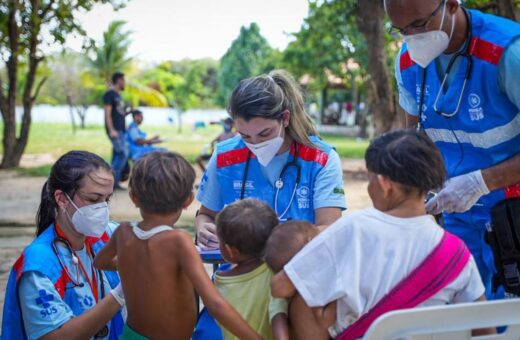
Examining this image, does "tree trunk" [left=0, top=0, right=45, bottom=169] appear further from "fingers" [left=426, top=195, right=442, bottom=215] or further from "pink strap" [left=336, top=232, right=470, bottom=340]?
"pink strap" [left=336, top=232, right=470, bottom=340]

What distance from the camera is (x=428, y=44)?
8.46ft

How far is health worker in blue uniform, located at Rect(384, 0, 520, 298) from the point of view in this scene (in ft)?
7.96

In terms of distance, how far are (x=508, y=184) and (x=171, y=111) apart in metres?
53.6

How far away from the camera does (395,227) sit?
1.86 m

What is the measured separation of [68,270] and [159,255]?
619mm

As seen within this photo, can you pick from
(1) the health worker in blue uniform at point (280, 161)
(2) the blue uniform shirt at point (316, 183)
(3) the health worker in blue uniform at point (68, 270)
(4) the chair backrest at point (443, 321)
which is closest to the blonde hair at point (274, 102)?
(1) the health worker in blue uniform at point (280, 161)

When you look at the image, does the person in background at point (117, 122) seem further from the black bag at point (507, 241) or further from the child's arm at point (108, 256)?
the black bag at point (507, 241)

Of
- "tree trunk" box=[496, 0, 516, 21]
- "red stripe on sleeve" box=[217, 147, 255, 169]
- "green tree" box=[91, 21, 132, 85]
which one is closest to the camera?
"red stripe on sleeve" box=[217, 147, 255, 169]

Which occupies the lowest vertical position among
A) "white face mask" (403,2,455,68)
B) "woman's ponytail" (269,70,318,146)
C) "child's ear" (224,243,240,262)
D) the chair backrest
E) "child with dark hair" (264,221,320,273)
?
the chair backrest

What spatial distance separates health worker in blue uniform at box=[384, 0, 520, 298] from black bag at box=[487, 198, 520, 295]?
0.27 ft

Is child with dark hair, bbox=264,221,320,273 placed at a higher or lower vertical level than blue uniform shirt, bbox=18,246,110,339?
higher

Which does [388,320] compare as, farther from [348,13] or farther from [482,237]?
[348,13]

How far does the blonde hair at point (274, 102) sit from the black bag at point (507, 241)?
3.04 ft

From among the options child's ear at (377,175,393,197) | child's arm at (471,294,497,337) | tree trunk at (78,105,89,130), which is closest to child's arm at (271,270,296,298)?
child's ear at (377,175,393,197)
